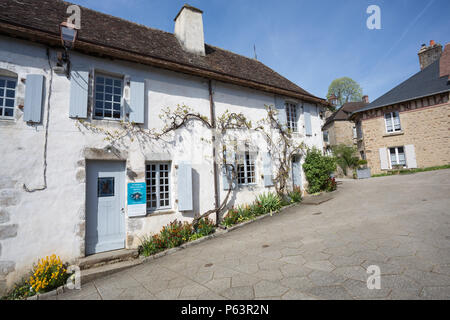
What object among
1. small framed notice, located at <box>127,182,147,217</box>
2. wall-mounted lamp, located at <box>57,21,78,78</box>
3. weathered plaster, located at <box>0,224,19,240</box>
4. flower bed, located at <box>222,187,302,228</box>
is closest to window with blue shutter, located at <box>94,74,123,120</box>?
wall-mounted lamp, located at <box>57,21,78,78</box>

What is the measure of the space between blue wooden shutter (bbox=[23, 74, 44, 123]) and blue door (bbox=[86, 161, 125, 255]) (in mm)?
1545

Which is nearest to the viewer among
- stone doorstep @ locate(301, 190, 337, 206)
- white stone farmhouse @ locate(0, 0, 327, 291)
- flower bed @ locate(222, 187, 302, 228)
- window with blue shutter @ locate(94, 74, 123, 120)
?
white stone farmhouse @ locate(0, 0, 327, 291)

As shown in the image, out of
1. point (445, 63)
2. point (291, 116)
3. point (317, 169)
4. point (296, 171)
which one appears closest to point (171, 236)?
point (296, 171)

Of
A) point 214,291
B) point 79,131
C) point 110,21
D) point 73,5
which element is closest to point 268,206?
point 214,291

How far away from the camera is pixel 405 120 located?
15.0 m

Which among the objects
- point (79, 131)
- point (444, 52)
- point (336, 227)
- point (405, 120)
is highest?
point (444, 52)

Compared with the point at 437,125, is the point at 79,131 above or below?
below

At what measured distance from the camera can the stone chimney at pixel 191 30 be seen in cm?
895

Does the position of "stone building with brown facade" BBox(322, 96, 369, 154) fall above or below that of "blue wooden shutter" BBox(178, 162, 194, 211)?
above

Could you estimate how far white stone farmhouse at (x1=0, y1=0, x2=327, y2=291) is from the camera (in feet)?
16.0

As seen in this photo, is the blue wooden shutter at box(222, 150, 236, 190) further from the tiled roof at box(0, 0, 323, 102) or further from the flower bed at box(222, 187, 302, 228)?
the tiled roof at box(0, 0, 323, 102)

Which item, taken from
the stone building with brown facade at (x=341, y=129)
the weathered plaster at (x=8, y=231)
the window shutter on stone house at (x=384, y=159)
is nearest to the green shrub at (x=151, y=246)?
the weathered plaster at (x=8, y=231)
